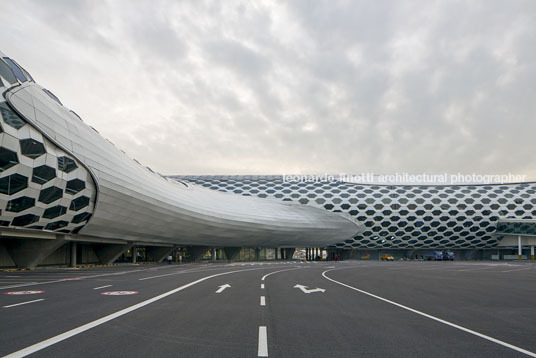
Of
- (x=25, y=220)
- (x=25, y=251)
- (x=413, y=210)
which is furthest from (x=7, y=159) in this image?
(x=413, y=210)

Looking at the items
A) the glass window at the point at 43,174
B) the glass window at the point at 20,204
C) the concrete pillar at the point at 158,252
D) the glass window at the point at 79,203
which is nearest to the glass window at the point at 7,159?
the glass window at the point at 43,174

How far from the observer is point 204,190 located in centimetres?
6306

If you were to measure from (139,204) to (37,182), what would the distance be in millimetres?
14405

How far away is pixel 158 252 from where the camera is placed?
202 ft

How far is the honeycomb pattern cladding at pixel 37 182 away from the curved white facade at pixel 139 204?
0.11m

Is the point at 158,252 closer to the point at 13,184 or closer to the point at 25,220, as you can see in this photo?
the point at 25,220

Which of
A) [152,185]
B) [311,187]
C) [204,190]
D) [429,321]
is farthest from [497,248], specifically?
[429,321]

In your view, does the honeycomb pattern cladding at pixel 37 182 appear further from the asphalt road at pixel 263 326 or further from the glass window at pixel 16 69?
the asphalt road at pixel 263 326

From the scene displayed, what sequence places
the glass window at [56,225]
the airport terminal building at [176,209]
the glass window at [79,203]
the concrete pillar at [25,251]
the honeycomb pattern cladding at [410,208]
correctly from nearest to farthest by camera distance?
the airport terminal building at [176,209] → the glass window at [56,225] → the glass window at [79,203] → the concrete pillar at [25,251] → the honeycomb pattern cladding at [410,208]

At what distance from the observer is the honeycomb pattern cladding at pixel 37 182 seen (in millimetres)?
26000

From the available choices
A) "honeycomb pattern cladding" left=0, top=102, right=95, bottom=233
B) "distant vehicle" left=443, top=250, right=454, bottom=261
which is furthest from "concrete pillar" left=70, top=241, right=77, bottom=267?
"distant vehicle" left=443, top=250, right=454, bottom=261

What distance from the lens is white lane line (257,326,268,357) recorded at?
602 centimetres

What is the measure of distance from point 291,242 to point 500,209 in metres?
43.5

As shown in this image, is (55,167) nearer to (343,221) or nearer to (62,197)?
(62,197)
